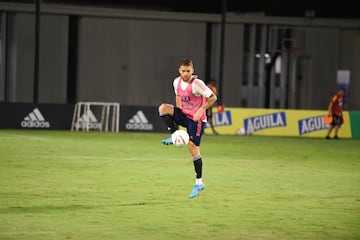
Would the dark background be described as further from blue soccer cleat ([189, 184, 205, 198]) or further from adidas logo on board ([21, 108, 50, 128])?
blue soccer cleat ([189, 184, 205, 198])

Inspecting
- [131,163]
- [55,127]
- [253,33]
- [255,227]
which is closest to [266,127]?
[55,127]

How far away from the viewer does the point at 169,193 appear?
1446 cm

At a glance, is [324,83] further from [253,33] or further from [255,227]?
[255,227]

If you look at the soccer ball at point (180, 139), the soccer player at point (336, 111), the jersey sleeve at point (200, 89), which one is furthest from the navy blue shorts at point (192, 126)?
the soccer player at point (336, 111)

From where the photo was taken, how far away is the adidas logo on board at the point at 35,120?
3234cm

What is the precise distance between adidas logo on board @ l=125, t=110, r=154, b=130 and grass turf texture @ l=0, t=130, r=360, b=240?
693 cm

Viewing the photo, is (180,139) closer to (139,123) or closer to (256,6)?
(139,123)

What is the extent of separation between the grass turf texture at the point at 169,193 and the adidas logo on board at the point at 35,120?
20.6ft

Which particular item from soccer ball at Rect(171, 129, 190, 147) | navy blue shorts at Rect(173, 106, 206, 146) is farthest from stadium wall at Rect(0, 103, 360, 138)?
soccer ball at Rect(171, 129, 190, 147)

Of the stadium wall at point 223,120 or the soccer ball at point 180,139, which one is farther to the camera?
the stadium wall at point 223,120

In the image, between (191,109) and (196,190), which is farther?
(191,109)

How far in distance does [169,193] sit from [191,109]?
5.03ft

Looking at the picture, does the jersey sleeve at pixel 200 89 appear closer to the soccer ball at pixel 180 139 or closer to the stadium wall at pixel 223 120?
the soccer ball at pixel 180 139

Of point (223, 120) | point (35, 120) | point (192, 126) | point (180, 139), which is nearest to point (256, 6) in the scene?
point (223, 120)
